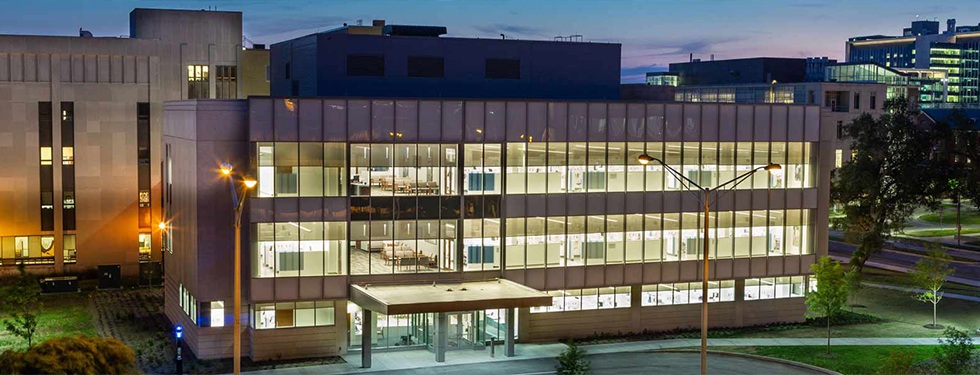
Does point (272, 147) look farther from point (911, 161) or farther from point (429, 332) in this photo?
point (911, 161)

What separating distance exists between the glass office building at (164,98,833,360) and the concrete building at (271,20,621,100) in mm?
7311

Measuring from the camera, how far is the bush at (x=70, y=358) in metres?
33.4

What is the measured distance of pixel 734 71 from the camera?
6196 inches

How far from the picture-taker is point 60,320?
63312mm

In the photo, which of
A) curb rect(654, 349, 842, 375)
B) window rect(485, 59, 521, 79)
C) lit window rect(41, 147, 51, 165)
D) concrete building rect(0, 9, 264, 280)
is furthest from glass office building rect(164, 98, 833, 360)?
lit window rect(41, 147, 51, 165)

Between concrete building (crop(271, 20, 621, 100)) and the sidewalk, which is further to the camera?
concrete building (crop(271, 20, 621, 100))

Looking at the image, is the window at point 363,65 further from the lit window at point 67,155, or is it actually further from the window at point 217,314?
the lit window at point 67,155

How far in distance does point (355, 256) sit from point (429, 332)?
485 centimetres

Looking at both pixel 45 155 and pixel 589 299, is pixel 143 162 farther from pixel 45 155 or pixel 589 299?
pixel 589 299

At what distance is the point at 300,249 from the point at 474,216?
824cm

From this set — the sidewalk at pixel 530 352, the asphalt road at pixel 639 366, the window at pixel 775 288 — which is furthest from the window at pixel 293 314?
the window at pixel 775 288

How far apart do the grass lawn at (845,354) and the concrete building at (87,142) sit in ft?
133

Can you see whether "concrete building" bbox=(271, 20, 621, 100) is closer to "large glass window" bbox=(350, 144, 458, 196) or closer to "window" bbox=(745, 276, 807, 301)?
"large glass window" bbox=(350, 144, 458, 196)

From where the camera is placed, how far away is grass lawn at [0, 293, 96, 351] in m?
56.7
